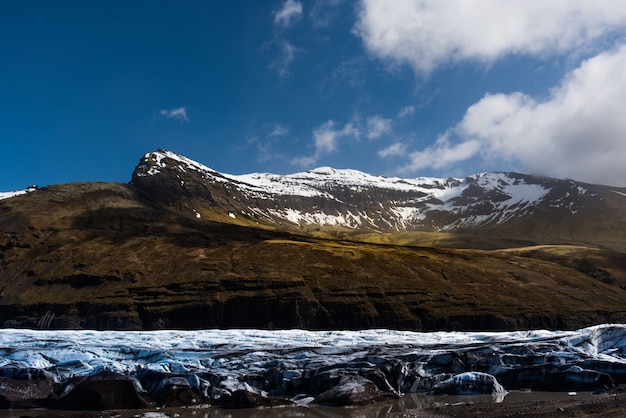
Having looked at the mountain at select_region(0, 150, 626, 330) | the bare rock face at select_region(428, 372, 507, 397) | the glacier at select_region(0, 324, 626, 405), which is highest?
the mountain at select_region(0, 150, 626, 330)

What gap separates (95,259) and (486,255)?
301ft

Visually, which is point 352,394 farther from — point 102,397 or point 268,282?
point 268,282

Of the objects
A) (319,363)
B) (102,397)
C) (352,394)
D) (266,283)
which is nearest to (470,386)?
(352,394)

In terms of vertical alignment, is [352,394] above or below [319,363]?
below

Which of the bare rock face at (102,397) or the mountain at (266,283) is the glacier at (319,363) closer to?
the bare rock face at (102,397)

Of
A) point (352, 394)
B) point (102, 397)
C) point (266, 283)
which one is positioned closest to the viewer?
point (102, 397)

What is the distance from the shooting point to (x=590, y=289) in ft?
376

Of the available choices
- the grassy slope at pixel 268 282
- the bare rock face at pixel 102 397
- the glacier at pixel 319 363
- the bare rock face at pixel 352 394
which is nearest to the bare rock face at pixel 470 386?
the glacier at pixel 319 363

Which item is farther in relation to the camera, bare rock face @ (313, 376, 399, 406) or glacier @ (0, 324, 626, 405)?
glacier @ (0, 324, 626, 405)

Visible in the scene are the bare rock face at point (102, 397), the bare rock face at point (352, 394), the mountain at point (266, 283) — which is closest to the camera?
the bare rock face at point (102, 397)

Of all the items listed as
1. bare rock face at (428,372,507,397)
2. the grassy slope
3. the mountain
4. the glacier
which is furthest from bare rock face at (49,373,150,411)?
the grassy slope

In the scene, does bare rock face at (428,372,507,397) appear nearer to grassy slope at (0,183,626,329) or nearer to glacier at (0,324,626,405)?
glacier at (0,324,626,405)

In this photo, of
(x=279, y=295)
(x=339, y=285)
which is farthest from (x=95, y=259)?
(x=339, y=285)

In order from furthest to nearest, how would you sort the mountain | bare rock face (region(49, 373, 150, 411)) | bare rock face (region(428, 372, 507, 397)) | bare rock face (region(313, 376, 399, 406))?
the mountain
bare rock face (region(428, 372, 507, 397))
bare rock face (region(313, 376, 399, 406))
bare rock face (region(49, 373, 150, 411))
